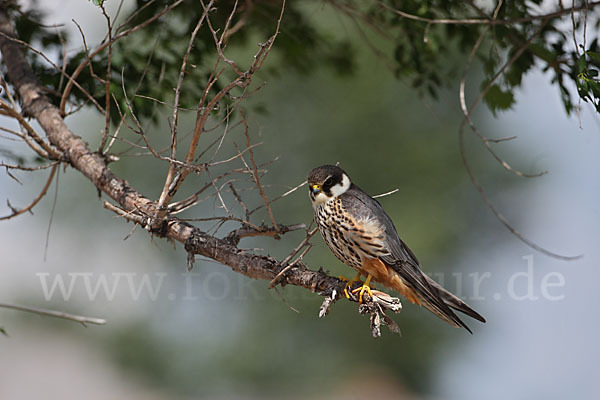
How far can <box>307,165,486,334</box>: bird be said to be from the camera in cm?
264

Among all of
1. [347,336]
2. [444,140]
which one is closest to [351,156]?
[444,140]

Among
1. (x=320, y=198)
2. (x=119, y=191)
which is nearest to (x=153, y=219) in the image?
(x=119, y=191)

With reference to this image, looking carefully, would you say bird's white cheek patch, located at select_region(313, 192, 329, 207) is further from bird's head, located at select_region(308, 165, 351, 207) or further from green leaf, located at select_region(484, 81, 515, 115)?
green leaf, located at select_region(484, 81, 515, 115)

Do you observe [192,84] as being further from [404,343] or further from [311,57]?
[404,343]

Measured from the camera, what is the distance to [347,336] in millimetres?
12219

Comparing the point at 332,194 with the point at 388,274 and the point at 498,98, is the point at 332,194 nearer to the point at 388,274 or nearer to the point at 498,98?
the point at 388,274

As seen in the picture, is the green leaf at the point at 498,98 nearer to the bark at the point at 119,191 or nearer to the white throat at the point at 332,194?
the white throat at the point at 332,194

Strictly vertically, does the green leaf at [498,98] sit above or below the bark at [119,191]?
above

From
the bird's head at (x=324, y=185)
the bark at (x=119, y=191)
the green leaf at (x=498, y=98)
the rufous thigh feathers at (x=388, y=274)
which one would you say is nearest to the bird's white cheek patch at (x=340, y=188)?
the bird's head at (x=324, y=185)

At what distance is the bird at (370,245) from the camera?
264cm

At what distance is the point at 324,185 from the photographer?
2.88m

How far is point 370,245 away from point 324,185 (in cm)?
41

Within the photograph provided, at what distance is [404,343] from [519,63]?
1035cm

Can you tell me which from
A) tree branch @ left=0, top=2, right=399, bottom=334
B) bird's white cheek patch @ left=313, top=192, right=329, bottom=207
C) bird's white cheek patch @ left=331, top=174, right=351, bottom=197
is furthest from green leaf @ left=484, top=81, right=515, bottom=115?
tree branch @ left=0, top=2, right=399, bottom=334
